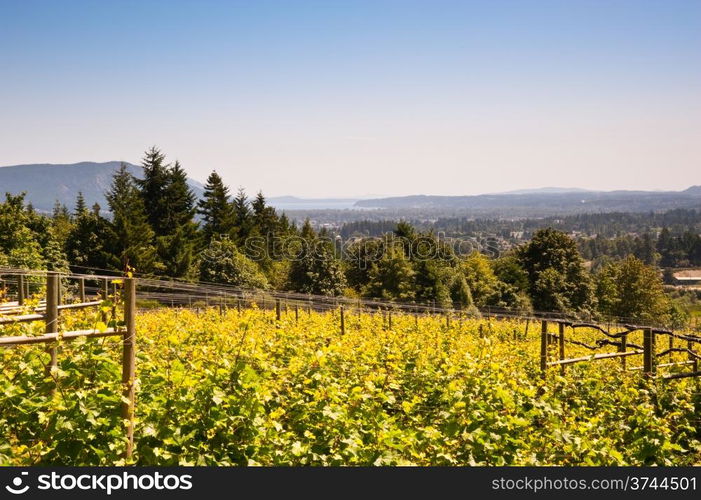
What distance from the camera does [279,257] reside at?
57500 mm

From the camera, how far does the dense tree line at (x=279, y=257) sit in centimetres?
3916

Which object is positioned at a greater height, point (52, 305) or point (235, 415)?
point (52, 305)

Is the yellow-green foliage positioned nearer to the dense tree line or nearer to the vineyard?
the vineyard

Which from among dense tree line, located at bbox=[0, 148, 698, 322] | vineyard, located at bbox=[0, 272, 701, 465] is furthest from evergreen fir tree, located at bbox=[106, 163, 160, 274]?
vineyard, located at bbox=[0, 272, 701, 465]

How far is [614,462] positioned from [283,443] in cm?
Result: 316

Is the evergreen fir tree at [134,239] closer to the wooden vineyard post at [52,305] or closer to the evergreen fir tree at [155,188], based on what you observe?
the evergreen fir tree at [155,188]

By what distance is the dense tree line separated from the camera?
39.2m

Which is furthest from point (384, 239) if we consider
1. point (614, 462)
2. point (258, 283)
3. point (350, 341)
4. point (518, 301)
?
point (614, 462)

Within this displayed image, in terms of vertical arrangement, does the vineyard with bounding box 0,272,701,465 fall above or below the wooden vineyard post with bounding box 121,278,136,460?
below

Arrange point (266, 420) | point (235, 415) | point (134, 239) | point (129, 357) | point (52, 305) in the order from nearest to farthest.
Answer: point (129, 357) < point (235, 415) < point (266, 420) < point (52, 305) < point (134, 239)

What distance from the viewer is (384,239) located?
54156 millimetres

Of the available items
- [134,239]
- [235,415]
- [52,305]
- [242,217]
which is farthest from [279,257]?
[235,415]

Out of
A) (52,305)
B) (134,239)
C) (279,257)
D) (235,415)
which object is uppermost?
(52,305)

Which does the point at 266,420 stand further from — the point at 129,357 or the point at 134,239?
Answer: the point at 134,239
